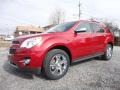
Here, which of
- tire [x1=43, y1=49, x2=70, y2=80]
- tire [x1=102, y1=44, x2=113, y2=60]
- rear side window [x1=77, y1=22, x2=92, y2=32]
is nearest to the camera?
tire [x1=43, y1=49, x2=70, y2=80]

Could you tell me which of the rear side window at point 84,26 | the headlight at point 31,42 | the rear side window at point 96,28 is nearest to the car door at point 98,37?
the rear side window at point 96,28

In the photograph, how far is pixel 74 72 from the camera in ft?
18.6

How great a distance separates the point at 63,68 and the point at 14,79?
4.60 feet

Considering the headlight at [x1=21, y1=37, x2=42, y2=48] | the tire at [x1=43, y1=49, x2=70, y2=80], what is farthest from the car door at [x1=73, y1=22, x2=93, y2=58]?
the headlight at [x1=21, y1=37, x2=42, y2=48]

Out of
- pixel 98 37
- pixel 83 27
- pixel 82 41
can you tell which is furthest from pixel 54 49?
pixel 98 37

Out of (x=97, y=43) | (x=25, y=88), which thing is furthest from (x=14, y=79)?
(x=97, y=43)

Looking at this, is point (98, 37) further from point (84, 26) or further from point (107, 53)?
point (107, 53)

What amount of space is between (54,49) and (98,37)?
7.88ft

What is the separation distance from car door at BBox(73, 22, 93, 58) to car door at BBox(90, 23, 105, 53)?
1.02ft

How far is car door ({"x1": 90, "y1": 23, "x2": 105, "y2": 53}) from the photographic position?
21.8 feet

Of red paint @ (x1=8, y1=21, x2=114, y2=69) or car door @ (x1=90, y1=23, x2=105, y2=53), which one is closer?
red paint @ (x1=8, y1=21, x2=114, y2=69)

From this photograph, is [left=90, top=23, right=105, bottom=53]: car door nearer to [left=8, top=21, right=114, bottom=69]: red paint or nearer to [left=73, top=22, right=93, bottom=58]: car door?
[left=8, top=21, right=114, bottom=69]: red paint

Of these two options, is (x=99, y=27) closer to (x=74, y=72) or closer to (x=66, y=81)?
(x=74, y=72)

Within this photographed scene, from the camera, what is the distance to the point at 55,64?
5.07 m
